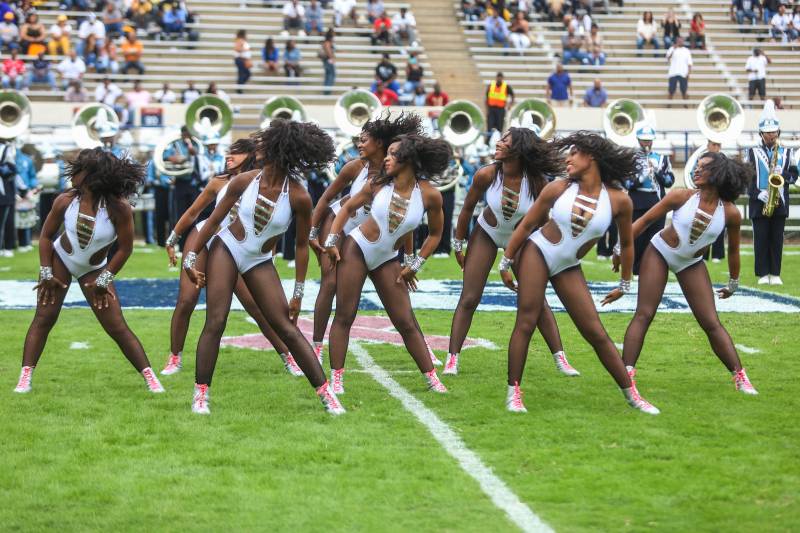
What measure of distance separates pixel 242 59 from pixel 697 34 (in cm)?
1081

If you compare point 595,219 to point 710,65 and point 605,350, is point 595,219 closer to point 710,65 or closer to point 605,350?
point 605,350

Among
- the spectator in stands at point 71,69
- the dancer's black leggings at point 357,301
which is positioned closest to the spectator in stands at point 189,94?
the spectator in stands at point 71,69

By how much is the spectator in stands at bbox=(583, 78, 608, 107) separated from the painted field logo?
1630 centimetres

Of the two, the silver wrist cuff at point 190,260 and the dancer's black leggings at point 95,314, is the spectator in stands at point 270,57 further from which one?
the silver wrist cuff at point 190,260

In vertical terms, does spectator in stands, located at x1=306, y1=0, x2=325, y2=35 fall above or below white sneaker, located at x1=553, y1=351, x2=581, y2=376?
above

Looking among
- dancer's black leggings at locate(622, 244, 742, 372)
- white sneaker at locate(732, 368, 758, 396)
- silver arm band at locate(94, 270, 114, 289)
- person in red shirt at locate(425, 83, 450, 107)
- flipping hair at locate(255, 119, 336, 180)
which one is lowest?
person in red shirt at locate(425, 83, 450, 107)

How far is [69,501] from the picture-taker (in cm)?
538

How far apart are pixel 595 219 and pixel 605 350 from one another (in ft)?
2.27

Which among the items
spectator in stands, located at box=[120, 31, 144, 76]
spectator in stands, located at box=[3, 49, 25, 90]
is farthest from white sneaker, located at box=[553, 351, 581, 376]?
spectator in stands, located at box=[120, 31, 144, 76]

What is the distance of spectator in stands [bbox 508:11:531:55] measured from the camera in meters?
29.7

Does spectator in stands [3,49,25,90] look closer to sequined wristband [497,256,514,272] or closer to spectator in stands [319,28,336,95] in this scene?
spectator in stands [319,28,336,95]

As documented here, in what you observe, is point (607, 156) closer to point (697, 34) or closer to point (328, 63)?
point (328, 63)

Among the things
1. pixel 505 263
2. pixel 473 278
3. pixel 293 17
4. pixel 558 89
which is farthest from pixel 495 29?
pixel 505 263

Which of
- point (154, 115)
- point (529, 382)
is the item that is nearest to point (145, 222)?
point (154, 115)
